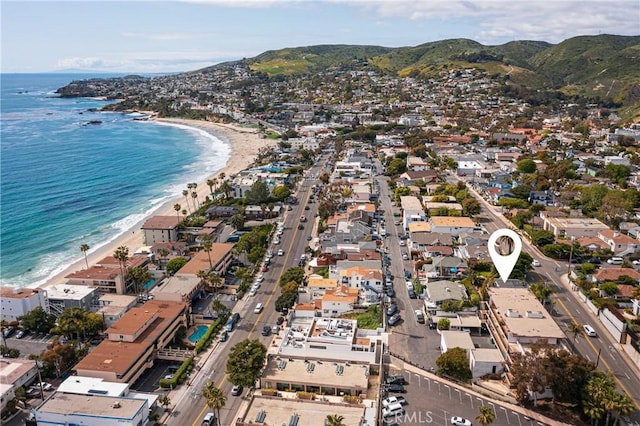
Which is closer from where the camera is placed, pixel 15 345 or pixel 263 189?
pixel 15 345

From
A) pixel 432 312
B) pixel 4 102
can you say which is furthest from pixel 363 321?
pixel 4 102

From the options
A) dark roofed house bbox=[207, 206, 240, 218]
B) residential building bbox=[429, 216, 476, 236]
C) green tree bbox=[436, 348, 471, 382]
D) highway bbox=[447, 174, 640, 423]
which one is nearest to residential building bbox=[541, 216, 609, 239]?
highway bbox=[447, 174, 640, 423]

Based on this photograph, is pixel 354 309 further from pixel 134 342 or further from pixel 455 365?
pixel 134 342

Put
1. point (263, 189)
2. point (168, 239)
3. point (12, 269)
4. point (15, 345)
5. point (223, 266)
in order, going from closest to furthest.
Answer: point (15, 345) → point (223, 266) → point (12, 269) → point (168, 239) → point (263, 189)

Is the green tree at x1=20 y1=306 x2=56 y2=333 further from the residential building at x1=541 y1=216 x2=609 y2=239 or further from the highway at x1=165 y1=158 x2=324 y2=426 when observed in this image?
the residential building at x1=541 y1=216 x2=609 y2=239

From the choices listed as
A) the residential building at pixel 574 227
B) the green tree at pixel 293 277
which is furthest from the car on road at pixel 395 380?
the residential building at pixel 574 227

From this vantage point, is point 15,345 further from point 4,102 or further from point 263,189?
point 4,102

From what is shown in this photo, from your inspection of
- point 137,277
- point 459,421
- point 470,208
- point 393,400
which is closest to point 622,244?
point 470,208
